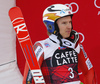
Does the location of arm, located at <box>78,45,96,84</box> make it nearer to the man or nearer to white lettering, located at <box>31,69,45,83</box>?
the man

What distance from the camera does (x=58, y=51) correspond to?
1396mm

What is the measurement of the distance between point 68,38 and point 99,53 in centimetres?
72

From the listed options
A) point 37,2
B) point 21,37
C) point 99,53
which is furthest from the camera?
point 37,2

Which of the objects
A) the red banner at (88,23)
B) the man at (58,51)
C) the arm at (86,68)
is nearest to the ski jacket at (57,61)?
the man at (58,51)

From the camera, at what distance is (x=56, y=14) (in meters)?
1.39

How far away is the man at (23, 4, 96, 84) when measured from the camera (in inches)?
54.1

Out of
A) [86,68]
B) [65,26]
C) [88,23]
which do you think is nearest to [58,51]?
[65,26]

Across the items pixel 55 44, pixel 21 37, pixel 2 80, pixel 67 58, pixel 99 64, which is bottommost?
pixel 2 80

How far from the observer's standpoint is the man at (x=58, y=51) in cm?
137

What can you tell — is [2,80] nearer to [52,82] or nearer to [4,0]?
[4,0]

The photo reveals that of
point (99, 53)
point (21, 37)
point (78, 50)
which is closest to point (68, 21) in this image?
point (78, 50)

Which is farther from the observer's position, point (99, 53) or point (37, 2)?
point (37, 2)

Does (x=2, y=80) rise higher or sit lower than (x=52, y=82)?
lower

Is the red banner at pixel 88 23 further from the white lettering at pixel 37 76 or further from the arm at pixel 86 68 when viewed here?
the white lettering at pixel 37 76
